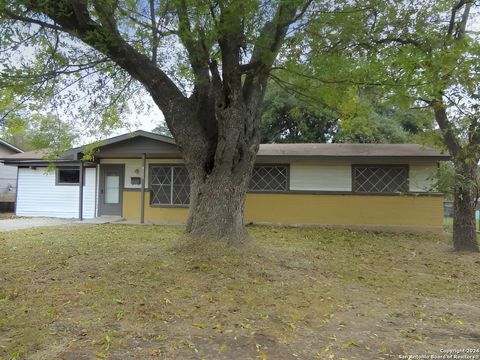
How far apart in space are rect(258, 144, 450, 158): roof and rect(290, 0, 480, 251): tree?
318 cm

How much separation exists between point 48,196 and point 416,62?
14.4 m

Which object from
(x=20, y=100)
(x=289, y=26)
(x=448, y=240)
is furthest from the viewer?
(x=448, y=240)

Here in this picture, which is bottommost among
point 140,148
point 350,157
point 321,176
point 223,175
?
point 223,175

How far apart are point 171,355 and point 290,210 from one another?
11.0 meters

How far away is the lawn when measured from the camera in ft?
12.3

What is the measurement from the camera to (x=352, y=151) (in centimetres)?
1397

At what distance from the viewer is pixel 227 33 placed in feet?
21.4

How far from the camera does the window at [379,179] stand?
13727 mm

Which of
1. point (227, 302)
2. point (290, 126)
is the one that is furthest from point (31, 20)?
point (290, 126)

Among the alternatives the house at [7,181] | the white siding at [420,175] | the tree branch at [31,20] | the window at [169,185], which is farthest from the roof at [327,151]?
the house at [7,181]

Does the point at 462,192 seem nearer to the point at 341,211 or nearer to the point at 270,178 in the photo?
the point at 341,211

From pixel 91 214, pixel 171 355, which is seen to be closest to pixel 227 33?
pixel 171 355

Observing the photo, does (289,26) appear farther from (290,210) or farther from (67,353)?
(290,210)

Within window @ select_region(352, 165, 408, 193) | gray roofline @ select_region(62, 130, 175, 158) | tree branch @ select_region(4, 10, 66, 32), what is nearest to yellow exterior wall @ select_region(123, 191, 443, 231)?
window @ select_region(352, 165, 408, 193)
